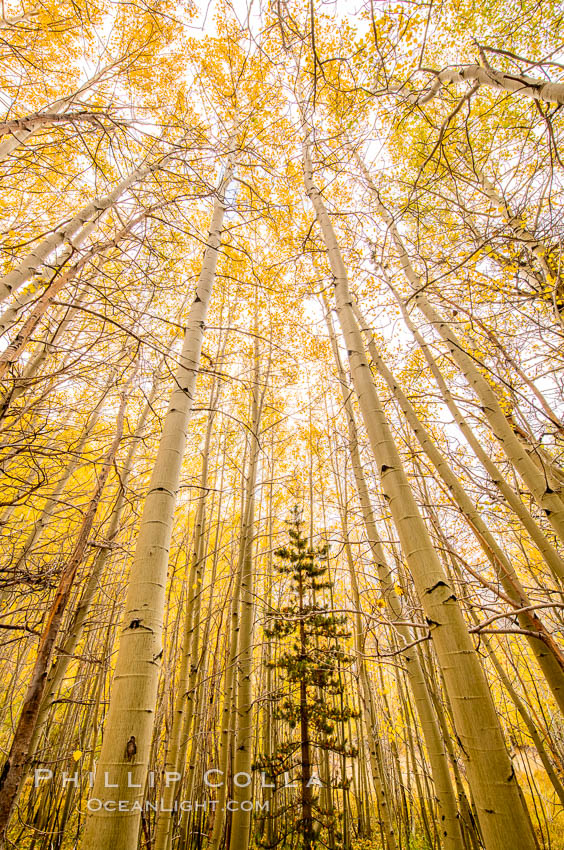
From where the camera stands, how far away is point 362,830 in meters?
6.78

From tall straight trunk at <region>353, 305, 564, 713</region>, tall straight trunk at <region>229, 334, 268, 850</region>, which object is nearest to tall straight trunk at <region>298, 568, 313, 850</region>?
tall straight trunk at <region>229, 334, 268, 850</region>

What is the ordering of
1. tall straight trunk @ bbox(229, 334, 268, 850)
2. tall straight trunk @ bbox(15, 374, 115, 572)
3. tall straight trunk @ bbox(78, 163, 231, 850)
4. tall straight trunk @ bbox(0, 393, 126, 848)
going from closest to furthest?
1. tall straight trunk @ bbox(78, 163, 231, 850)
2. tall straight trunk @ bbox(0, 393, 126, 848)
3. tall straight trunk @ bbox(15, 374, 115, 572)
4. tall straight trunk @ bbox(229, 334, 268, 850)

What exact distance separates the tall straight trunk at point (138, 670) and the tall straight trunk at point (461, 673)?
1.03 meters

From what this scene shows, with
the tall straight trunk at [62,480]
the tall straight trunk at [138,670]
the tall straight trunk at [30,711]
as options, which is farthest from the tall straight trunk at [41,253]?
the tall straight trunk at [30,711]

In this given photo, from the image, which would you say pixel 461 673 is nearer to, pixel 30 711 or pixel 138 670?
pixel 138 670

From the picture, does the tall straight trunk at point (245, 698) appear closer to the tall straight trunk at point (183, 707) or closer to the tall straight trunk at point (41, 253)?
the tall straight trunk at point (183, 707)

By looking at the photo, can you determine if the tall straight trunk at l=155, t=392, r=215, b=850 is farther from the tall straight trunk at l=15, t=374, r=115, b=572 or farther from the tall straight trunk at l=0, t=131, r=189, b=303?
the tall straight trunk at l=0, t=131, r=189, b=303

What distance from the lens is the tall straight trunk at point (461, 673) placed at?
3.22ft

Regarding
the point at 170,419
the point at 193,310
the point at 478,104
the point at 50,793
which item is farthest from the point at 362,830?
the point at 478,104

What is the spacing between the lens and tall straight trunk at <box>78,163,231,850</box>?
1094 mm

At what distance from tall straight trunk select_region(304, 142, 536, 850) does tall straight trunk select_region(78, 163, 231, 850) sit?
3.36 ft

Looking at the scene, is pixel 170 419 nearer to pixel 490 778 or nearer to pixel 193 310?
pixel 193 310

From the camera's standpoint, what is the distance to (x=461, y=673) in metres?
1.13

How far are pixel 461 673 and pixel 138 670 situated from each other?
113cm
